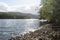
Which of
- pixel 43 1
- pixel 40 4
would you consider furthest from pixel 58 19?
pixel 40 4

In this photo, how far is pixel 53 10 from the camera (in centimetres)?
3625

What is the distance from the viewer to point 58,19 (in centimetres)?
3772

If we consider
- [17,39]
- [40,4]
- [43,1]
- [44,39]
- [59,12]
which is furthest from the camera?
[40,4]

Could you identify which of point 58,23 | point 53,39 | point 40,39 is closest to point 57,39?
point 53,39

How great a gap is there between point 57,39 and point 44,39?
196 centimetres

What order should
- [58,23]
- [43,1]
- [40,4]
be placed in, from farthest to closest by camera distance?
[40,4], [43,1], [58,23]

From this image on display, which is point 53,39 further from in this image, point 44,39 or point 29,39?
point 29,39

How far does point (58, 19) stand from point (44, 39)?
1261 centimetres

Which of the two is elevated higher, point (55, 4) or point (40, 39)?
point (55, 4)

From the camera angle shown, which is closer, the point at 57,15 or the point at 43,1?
the point at 57,15

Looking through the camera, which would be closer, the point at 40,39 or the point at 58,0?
the point at 40,39

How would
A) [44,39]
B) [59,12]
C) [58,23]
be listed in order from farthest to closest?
1. [58,23]
2. [59,12]
3. [44,39]

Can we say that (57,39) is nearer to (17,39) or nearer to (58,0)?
(17,39)

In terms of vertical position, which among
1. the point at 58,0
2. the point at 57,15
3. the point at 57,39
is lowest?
the point at 57,39
